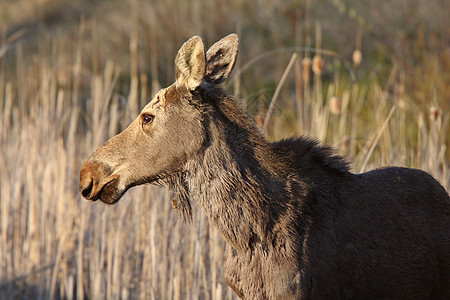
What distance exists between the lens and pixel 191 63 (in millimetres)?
2852

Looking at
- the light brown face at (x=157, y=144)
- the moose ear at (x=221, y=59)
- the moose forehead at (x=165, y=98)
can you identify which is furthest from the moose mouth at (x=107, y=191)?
the moose ear at (x=221, y=59)

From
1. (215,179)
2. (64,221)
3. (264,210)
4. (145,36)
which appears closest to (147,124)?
(215,179)

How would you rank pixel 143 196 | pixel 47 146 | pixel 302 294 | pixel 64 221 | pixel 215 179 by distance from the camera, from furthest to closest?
1. pixel 47 146
2. pixel 64 221
3. pixel 143 196
4. pixel 215 179
5. pixel 302 294

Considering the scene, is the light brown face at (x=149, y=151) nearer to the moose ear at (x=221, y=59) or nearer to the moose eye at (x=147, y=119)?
the moose eye at (x=147, y=119)

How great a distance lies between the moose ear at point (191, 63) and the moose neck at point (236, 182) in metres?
0.19

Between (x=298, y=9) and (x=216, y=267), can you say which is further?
(x=298, y=9)

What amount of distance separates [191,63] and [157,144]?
399mm

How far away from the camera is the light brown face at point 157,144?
2875 mm

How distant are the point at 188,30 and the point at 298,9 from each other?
1977 millimetres

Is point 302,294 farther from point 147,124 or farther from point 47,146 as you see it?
point 47,146

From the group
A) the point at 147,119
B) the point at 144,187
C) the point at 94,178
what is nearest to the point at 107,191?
the point at 94,178

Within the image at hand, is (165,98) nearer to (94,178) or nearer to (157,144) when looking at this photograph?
(157,144)

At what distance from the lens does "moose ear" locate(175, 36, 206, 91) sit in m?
2.78

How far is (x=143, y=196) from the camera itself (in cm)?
478
